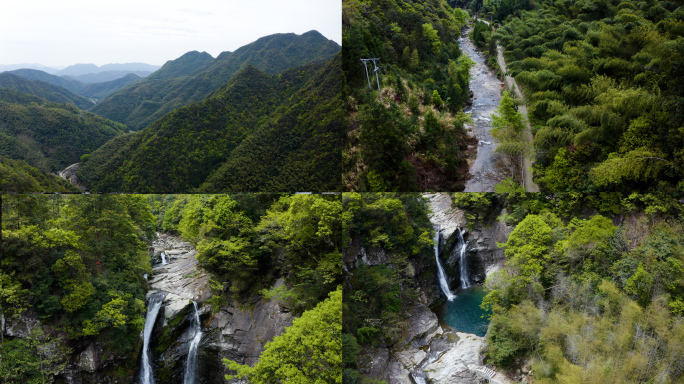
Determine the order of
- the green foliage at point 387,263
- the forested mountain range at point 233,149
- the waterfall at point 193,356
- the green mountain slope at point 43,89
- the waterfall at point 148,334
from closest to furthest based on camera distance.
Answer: the green foliage at point 387,263
the waterfall at point 148,334
the waterfall at point 193,356
the forested mountain range at point 233,149
the green mountain slope at point 43,89

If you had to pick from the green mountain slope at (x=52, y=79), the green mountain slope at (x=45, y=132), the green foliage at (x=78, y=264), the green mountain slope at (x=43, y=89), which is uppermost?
the green mountain slope at (x=52, y=79)

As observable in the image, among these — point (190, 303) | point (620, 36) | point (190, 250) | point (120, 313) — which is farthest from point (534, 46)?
point (120, 313)

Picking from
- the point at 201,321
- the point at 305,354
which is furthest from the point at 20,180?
the point at 305,354

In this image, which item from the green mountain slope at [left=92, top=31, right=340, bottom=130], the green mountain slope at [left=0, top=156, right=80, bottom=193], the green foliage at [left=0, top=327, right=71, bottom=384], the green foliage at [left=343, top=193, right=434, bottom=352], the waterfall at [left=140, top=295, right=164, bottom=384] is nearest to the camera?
the green foliage at [left=0, top=327, right=71, bottom=384]

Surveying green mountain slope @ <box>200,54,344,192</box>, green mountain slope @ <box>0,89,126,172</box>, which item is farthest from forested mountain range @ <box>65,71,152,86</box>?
green mountain slope @ <box>200,54,344,192</box>

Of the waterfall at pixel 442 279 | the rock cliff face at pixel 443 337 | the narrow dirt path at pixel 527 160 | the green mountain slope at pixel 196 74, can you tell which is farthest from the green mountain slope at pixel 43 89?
the narrow dirt path at pixel 527 160

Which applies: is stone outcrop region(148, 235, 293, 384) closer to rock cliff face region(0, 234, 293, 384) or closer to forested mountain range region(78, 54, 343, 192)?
rock cliff face region(0, 234, 293, 384)

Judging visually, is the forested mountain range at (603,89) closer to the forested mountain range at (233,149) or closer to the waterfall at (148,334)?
the waterfall at (148,334)
